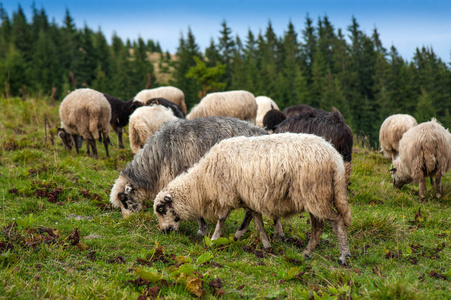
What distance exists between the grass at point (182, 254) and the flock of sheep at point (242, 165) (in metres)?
0.40

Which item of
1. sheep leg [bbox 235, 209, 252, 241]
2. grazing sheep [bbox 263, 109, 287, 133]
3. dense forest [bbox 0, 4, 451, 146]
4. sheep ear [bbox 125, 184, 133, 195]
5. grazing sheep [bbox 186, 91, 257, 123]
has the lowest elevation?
sheep leg [bbox 235, 209, 252, 241]

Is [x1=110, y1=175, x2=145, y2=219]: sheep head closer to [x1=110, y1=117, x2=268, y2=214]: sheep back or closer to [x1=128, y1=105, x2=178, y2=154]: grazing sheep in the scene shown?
[x1=110, y1=117, x2=268, y2=214]: sheep back

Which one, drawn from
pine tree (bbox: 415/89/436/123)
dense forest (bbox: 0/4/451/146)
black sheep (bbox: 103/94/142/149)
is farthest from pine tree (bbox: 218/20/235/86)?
black sheep (bbox: 103/94/142/149)

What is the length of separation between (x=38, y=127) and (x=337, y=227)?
471 inches

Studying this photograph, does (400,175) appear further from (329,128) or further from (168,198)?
(168,198)

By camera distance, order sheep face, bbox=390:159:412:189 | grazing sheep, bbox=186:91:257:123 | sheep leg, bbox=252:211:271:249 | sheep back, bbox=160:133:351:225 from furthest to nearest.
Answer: grazing sheep, bbox=186:91:257:123 < sheep face, bbox=390:159:412:189 < sheep leg, bbox=252:211:271:249 < sheep back, bbox=160:133:351:225

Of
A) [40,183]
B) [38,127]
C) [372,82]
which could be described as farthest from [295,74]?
[40,183]

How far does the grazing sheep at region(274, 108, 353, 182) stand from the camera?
24.5ft

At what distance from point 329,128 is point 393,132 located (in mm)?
5359

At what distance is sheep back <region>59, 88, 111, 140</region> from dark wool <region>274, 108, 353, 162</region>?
205 inches

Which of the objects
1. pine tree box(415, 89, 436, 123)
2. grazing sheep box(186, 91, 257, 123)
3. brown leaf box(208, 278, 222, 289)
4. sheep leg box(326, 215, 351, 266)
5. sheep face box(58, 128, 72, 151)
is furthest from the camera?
pine tree box(415, 89, 436, 123)

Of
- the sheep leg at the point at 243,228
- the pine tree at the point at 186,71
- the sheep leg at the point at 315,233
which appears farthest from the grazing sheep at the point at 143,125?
the pine tree at the point at 186,71

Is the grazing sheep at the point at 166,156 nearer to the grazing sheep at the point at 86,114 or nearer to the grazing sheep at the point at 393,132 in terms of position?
the grazing sheep at the point at 86,114

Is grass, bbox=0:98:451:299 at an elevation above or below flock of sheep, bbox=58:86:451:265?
below
